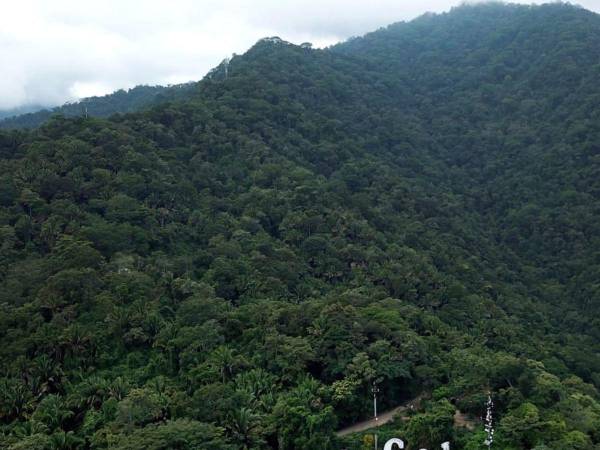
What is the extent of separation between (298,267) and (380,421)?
14.6 meters

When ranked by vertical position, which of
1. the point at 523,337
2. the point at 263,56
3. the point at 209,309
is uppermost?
the point at 263,56

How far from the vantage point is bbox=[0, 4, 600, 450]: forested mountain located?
76.0ft

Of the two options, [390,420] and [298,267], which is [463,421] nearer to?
[390,420]

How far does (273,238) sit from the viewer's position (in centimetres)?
4141

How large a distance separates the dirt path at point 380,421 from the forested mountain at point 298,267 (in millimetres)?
353

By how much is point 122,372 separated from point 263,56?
58.3 metres

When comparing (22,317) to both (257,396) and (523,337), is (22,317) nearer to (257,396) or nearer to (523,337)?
(257,396)

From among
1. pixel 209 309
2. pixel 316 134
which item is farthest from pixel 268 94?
pixel 209 309

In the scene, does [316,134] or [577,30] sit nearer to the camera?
[316,134]

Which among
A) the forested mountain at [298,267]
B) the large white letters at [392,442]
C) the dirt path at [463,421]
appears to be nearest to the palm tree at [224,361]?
the forested mountain at [298,267]

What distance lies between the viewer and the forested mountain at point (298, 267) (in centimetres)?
2316

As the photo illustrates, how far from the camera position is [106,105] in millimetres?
92188

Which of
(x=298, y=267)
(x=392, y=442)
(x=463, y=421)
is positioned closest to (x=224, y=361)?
(x=392, y=442)

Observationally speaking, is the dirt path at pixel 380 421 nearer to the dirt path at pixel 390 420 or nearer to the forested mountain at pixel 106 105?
the dirt path at pixel 390 420
